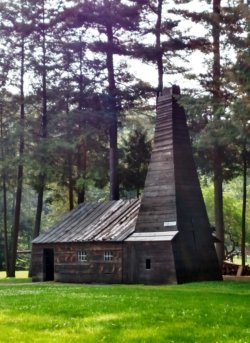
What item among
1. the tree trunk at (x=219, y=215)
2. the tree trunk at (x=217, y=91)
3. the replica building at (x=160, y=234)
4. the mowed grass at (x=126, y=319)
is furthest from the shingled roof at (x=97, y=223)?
the mowed grass at (x=126, y=319)

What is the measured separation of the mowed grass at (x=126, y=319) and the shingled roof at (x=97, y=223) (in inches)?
462

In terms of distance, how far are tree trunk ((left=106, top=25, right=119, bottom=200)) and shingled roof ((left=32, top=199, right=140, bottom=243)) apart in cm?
260

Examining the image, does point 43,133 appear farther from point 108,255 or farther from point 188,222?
point 188,222

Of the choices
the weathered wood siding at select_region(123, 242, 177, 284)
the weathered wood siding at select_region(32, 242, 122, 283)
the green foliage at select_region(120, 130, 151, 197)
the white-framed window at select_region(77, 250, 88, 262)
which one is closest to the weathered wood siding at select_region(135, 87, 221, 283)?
the weathered wood siding at select_region(123, 242, 177, 284)

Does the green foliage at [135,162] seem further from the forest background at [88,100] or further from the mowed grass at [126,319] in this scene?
the mowed grass at [126,319]

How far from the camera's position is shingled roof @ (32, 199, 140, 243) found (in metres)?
28.6

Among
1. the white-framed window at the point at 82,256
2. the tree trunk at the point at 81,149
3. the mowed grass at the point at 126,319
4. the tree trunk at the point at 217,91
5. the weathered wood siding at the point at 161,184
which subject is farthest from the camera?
the tree trunk at the point at 81,149

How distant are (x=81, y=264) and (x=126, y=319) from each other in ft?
57.8

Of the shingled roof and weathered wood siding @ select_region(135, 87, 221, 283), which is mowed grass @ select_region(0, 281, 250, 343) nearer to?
weathered wood siding @ select_region(135, 87, 221, 283)

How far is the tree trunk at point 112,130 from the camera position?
118 feet

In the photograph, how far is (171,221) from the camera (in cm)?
2648

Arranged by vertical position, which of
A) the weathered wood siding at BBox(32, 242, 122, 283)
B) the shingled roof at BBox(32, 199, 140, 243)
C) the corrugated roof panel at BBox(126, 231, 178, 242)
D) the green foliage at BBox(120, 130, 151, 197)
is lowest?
the weathered wood siding at BBox(32, 242, 122, 283)

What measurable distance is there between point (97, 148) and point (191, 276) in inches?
621

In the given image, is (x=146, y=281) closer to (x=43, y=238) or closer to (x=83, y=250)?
(x=83, y=250)
